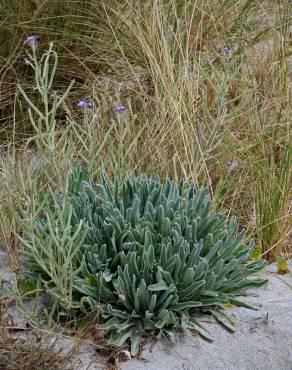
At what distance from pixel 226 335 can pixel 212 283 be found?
0.63 ft

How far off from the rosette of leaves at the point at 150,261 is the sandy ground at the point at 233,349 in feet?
0.14

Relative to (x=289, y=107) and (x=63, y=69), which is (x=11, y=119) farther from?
(x=289, y=107)

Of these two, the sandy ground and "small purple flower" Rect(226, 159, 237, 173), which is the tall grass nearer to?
"small purple flower" Rect(226, 159, 237, 173)

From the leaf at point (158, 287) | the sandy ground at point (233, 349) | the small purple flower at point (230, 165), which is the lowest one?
the sandy ground at point (233, 349)

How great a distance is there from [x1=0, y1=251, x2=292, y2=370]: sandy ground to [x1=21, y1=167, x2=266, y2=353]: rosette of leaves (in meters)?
0.04

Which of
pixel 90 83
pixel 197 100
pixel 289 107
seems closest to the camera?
pixel 289 107

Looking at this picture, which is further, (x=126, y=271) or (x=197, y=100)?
(x=197, y=100)

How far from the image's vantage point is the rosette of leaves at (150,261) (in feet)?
8.07

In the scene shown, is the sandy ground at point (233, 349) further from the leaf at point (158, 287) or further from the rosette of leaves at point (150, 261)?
the leaf at point (158, 287)

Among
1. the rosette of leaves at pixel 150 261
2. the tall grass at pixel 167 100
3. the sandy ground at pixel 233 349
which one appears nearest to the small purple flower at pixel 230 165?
the tall grass at pixel 167 100

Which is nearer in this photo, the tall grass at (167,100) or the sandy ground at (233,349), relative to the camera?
the sandy ground at (233,349)

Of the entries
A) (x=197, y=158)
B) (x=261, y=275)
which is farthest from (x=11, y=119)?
(x=261, y=275)

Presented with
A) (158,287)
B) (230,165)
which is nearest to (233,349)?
(158,287)

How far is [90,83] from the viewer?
4281 millimetres
